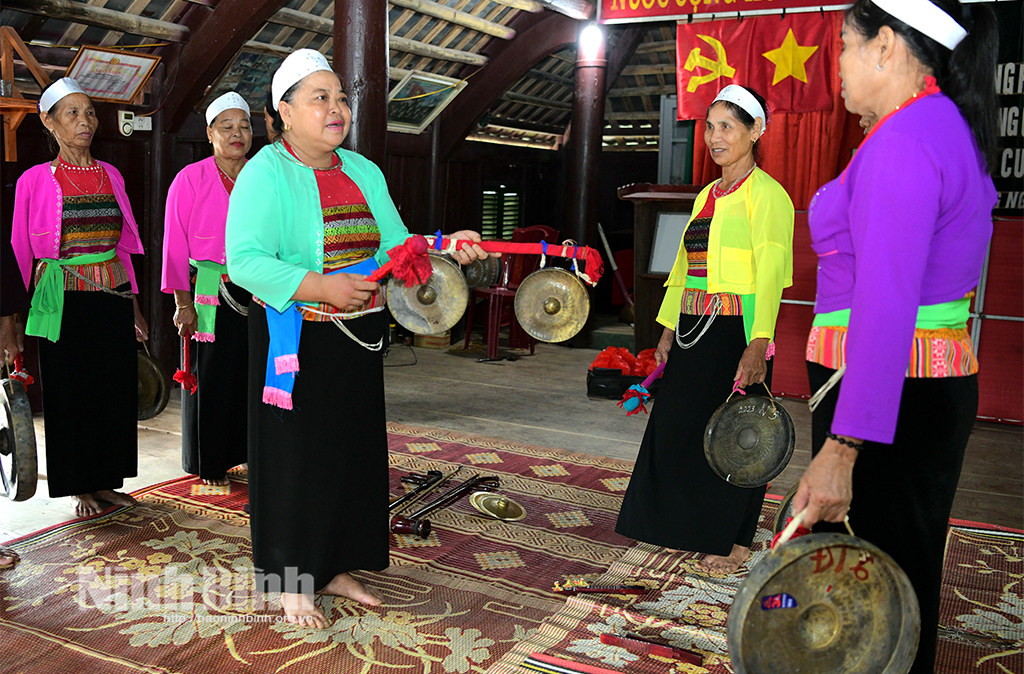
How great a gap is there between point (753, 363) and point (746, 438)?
0.27 m

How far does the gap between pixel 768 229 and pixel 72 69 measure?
409cm

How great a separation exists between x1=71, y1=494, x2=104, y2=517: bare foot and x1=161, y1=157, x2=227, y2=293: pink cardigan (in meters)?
0.91

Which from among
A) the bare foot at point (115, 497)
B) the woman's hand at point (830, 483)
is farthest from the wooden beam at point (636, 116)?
the woman's hand at point (830, 483)

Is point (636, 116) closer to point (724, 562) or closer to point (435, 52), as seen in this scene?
point (435, 52)

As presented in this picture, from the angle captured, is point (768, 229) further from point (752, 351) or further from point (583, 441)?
→ point (583, 441)

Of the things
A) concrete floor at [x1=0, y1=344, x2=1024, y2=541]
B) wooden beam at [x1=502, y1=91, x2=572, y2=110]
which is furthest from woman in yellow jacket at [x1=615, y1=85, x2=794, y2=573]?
wooden beam at [x1=502, y1=91, x2=572, y2=110]

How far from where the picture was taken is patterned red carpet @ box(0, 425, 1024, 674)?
2.51 meters

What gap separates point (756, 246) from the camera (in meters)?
→ 2.94

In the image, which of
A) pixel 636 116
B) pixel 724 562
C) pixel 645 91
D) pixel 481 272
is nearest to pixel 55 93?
pixel 724 562

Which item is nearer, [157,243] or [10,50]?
[10,50]

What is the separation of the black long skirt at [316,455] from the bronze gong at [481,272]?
4756mm

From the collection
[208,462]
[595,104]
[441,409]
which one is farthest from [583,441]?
[595,104]

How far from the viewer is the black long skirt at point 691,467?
120 inches

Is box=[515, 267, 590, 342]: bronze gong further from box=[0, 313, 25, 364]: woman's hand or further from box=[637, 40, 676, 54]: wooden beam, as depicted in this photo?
box=[637, 40, 676, 54]: wooden beam
